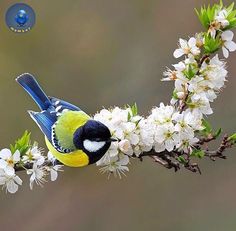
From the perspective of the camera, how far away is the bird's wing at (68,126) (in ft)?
3.93

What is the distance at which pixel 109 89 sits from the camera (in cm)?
305

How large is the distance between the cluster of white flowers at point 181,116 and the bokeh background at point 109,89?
5.94 feet

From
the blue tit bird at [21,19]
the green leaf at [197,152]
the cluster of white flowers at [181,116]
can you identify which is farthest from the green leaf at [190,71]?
the blue tit bird at [21,19]

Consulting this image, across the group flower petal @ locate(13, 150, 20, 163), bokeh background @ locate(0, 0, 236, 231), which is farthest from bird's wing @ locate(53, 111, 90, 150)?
bokeh background @ locate(0, 0, 236, 231)

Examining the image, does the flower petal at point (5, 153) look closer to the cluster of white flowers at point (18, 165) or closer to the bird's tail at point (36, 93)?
the cluster of white flowers at point (18, 165)

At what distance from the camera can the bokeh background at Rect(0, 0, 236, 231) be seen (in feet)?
9.78

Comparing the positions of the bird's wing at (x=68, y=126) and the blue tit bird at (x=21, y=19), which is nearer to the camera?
the bird's wing at (x=68, y=126)

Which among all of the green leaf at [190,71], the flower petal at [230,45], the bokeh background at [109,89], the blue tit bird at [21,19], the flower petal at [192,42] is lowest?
the bokeh background at [109,89]

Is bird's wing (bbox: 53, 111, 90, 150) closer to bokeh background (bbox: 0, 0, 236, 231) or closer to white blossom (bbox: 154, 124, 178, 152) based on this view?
white blossom (bbox: 154, 124, 178, 152)

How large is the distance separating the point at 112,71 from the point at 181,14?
1.43 feet

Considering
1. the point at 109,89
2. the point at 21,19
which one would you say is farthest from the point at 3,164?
the point at 109,89

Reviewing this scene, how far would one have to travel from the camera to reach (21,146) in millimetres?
1135

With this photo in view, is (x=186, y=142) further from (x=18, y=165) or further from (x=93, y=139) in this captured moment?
(x=18, y=165)

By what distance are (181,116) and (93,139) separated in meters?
0.15
